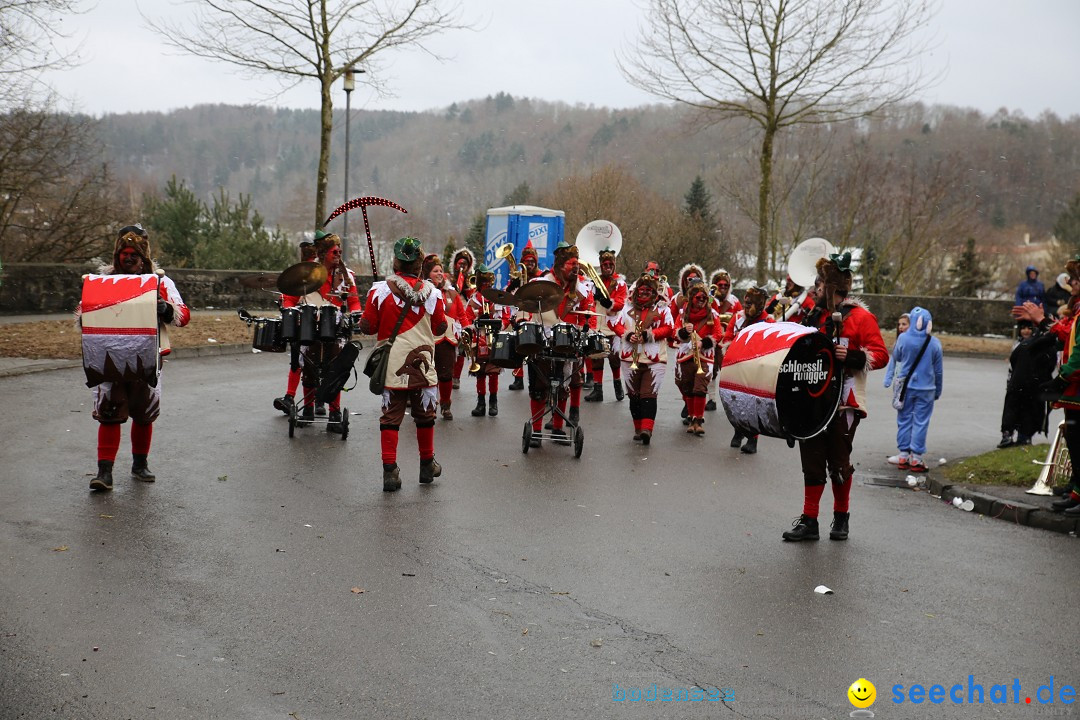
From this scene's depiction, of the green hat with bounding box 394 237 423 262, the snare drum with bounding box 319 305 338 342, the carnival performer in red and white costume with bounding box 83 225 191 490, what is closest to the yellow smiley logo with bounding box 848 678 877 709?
the green hat with bounding box 394 237 423 262

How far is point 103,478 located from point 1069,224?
61.2 metres

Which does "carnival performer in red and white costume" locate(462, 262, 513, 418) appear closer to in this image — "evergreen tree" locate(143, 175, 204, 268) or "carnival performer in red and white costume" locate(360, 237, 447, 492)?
"carnival performer in red and white costume" locate(360, 237, 447, 492)

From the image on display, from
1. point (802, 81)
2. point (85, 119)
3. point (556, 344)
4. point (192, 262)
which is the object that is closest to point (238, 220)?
point (192, 262)

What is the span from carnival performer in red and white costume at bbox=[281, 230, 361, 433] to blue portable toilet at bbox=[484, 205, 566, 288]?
14900 millimetres

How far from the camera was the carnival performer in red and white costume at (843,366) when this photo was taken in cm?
742

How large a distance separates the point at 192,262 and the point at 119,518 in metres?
25.0

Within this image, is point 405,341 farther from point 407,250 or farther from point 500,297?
point 500,297

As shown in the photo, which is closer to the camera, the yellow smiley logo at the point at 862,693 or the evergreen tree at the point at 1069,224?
the yellow smiley logo at the point at 862,693

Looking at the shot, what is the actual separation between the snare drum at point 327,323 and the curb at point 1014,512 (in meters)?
5.94

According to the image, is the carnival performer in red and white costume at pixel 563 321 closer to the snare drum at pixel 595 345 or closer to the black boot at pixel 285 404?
the snare drum at pixel 595 345

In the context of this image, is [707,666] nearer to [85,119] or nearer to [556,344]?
[556,344]

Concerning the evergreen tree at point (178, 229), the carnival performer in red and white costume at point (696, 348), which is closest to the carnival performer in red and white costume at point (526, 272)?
the carnival performer in red and white costume at point (696, 348)

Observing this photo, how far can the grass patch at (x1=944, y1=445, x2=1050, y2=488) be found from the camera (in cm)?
983

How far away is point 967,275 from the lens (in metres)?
45.3
